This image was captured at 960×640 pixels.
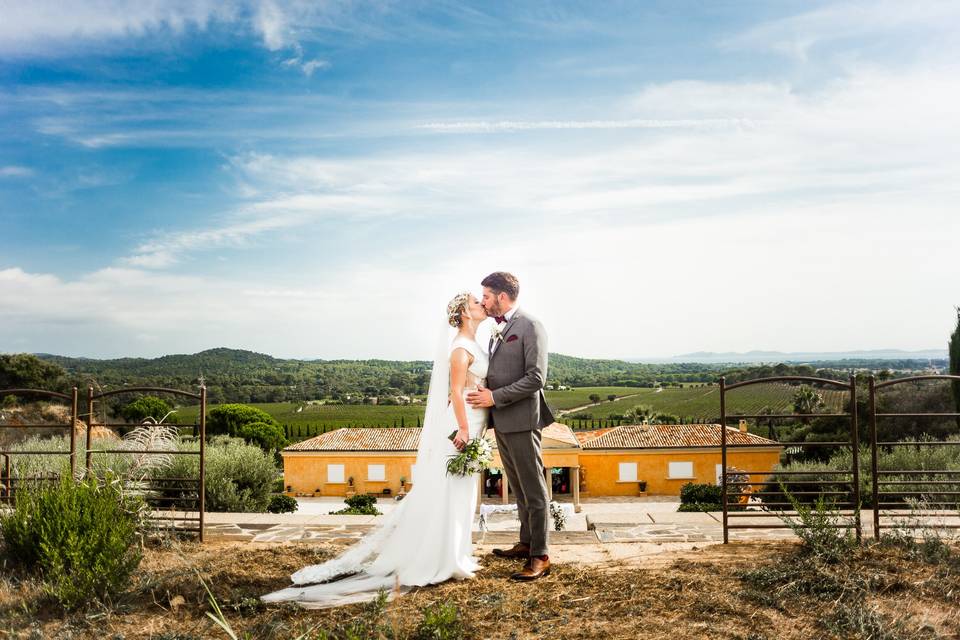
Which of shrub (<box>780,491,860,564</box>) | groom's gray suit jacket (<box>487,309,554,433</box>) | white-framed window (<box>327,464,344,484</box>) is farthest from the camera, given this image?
white-framed window (<box>327,464,344,484</box>)

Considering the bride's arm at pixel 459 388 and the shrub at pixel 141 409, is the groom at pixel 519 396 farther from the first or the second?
the shrub at pixel 141 409

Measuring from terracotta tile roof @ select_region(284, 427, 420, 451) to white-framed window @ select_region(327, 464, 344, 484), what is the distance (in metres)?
0.83

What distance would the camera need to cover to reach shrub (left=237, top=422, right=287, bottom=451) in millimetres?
47594

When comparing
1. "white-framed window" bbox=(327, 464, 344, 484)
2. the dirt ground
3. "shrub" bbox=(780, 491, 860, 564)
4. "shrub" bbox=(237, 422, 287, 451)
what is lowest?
"white-framed window" bbox=(327, 464, 344, 484)

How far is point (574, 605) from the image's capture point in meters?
4.28

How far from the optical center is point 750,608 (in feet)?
13.7

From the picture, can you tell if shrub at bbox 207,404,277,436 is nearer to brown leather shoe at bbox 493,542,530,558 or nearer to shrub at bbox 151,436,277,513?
shrub at bbox 151,436,277,513

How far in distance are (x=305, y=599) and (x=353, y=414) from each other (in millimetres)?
65001

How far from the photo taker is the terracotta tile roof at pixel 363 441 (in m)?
36.8

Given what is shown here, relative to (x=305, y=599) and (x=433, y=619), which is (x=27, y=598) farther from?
(x=433, y=619)

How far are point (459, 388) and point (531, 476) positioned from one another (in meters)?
0.71

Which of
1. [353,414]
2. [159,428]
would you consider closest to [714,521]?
[159,428]

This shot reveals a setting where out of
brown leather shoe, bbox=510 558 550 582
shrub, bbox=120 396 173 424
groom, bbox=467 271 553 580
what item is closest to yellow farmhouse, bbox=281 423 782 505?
shrub, bbox=120 396 173 424

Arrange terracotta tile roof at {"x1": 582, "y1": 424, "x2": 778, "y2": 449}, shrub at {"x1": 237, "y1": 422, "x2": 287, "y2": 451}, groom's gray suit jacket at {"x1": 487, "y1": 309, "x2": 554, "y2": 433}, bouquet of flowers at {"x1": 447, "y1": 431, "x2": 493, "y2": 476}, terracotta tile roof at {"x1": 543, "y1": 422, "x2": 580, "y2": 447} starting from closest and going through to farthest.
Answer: groom's gray suit jacket at {"x1": 487, "y1": 309, "x2": 554, "y2": 433} → bouquet of flowers at {"x1": 447, "y1": 431, "x2": 493, "y2": 476} → terracotta tile roof at {"x1": 543, "y1": 422, "x2": 580, "y2": 447} → terracotta tile roof at {"x1": 582, "y1": 424, "x2": 778, "y2": 449} → shrub at {"x1": 237, "y1": 422, "x2": 287, "y2": 451}
